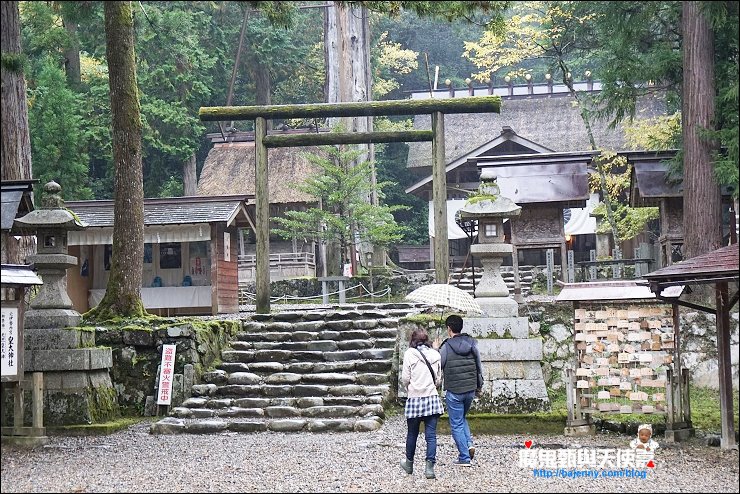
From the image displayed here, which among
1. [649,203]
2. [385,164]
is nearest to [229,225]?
[649,203]

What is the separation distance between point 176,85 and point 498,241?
19470 mm

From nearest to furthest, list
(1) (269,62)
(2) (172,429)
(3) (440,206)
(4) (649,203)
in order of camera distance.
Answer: (2) (172,429), (3) (440,206), (4) (649,203), (1) (269,62)

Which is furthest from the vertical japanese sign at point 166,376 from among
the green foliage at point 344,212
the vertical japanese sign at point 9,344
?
the green foliage at point 344,212

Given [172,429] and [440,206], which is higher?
[440,206]

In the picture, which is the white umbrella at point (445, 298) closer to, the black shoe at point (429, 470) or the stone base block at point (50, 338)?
the black shoe at point (429, 470)

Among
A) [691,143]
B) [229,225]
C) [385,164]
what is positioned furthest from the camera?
[385,164]

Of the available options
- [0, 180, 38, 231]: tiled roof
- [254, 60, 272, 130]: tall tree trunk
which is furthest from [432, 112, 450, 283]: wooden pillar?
[254, 60, 272, 130]: tall tree trunk

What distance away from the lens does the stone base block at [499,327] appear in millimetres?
11961

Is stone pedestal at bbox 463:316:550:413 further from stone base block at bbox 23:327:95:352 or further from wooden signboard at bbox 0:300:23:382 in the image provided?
wooden signboard at bbox 0:300:23:382

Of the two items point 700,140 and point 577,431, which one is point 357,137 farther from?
point 577,431

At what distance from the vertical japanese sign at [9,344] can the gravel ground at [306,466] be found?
87 centimetres

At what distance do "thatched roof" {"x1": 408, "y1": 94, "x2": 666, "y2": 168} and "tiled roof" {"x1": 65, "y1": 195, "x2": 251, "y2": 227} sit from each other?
35.9ft

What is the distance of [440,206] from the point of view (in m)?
15.8

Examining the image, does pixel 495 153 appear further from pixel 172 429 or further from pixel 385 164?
pixel 172 429
